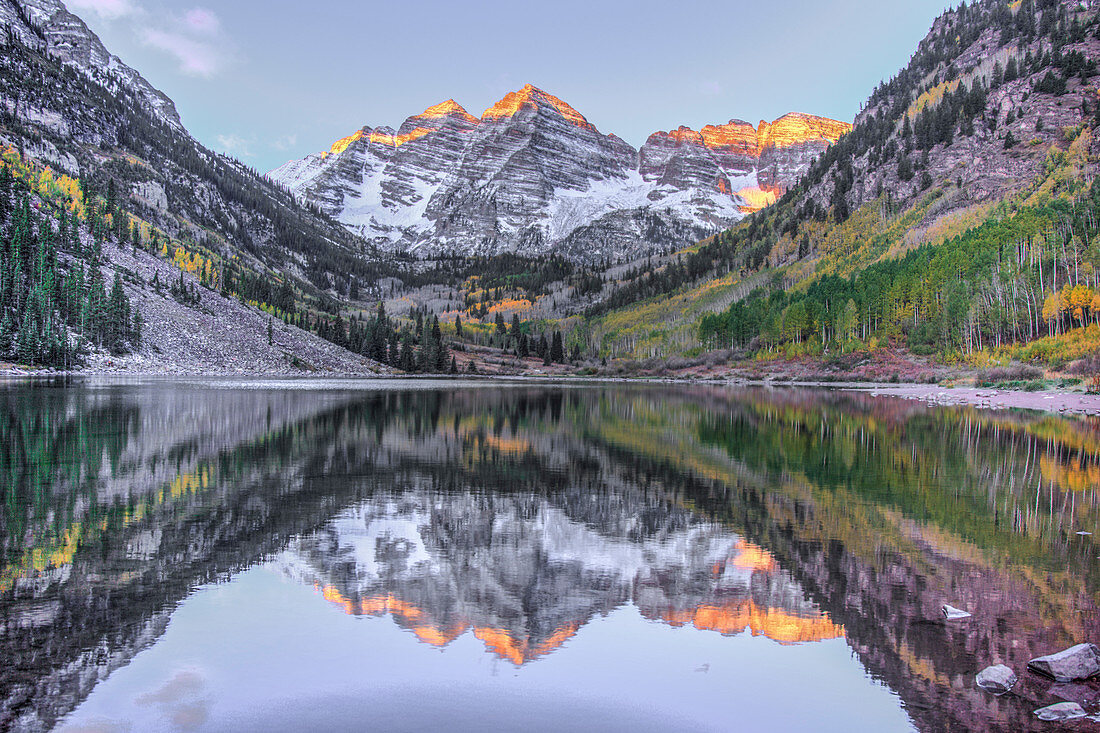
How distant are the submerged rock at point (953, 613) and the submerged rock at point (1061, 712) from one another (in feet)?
7.98

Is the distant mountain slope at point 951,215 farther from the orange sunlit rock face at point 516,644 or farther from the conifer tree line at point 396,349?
the orange sunlit rock face at point 516,644

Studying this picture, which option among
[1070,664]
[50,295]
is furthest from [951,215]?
[50,295]

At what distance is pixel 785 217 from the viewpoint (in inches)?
7795

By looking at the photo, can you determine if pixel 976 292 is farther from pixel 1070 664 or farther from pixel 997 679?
pixel 997 679

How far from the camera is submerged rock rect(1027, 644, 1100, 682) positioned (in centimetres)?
716

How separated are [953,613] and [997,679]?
81.8 inches

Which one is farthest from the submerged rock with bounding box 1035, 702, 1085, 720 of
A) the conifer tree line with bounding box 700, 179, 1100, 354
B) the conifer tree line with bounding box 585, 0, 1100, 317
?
the conifer tree line with bounding box 585, 0, 1100, 317

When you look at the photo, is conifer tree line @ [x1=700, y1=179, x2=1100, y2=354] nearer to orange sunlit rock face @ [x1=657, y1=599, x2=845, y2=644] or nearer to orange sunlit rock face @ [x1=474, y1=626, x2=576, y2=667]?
orange sunlit rock face @ [x1=657, y1=599, x2=845, y2=644]

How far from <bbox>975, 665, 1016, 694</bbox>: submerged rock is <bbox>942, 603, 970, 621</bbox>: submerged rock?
1740mm

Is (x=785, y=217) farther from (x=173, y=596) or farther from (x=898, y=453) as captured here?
(x=173, y=596)

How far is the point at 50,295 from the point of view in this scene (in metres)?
96.6

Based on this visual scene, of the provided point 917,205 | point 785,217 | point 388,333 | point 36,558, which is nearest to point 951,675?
point 36,558

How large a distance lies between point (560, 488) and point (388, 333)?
542ft

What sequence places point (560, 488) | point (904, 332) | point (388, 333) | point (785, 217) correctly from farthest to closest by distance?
point (785, 217)
point (388, 333)
point (904, 332)
point (560, 488)
